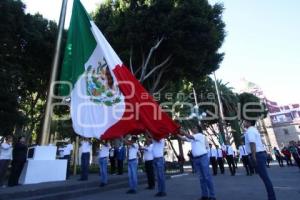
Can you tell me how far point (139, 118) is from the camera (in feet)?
23.7

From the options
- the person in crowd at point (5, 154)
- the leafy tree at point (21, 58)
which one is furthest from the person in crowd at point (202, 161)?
the leafy tree at point (21, 58)

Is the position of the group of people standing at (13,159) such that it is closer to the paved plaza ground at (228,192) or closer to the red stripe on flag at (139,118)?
the paved plaza ground at (228,192)

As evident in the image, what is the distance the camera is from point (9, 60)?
53.7 feet

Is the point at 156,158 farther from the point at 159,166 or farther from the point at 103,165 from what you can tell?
the point at 103,165

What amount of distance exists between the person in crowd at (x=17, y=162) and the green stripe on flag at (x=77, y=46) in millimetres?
2338

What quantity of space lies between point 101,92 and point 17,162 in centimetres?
364

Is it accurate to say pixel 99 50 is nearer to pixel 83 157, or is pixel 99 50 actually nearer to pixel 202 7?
pixel 83 157

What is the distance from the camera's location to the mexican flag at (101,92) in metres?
7.25

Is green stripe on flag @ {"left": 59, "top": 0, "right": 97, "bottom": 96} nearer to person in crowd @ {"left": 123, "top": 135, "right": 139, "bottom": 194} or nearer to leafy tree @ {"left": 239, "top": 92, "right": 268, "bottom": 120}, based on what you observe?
person in crowd @ {"left": 123, "top": 135, "right": 139, "bottom": 194}

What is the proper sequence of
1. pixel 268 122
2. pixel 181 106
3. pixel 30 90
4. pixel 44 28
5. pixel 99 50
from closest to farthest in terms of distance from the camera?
pixel 99 50 < pixel 44 28 < pixel 30 90 < pixel 181 106 < pixel 268 122

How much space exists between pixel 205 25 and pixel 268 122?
178 feet

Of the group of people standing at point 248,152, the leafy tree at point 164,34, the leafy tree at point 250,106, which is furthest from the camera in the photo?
the leafy tree at point 250,106

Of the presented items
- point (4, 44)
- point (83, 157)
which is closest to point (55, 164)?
point (83, 157)

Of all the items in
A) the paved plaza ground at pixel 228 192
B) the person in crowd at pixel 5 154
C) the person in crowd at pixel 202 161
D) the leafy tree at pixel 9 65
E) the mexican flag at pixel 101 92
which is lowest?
the paved plaza ground at pixel 228 192
